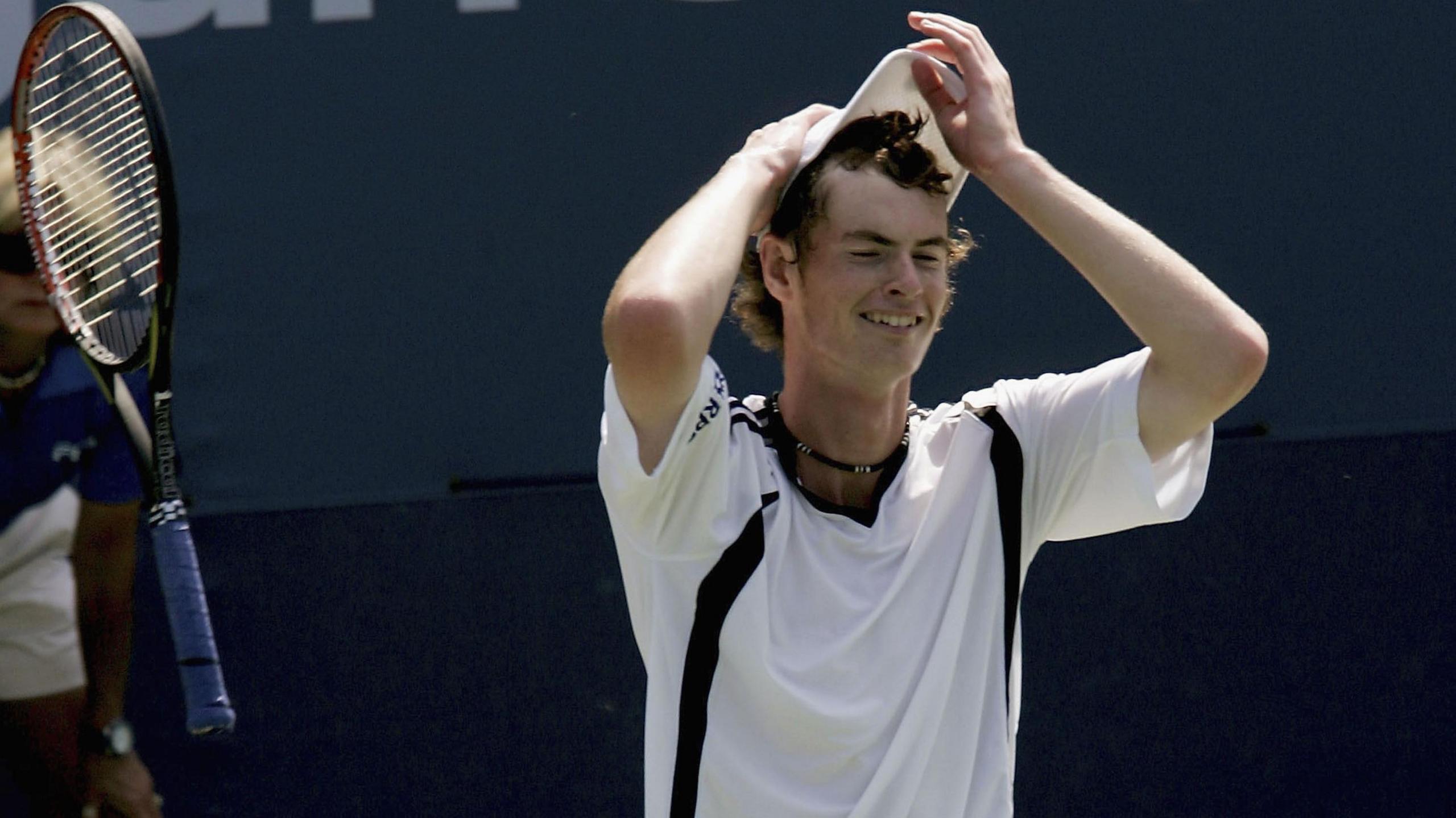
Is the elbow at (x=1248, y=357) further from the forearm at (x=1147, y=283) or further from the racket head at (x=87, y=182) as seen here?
the racket head at (x=87, y=182)

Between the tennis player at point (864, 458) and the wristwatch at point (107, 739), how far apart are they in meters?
1.60

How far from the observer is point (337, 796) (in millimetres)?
3396

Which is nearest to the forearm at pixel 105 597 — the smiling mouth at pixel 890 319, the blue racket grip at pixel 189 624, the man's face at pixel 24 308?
the man's face at pixel 24 308

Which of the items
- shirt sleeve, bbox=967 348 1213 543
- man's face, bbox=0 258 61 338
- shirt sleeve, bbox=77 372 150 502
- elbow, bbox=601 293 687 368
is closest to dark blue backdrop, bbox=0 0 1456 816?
shirt sleeve, bbox=77 372 150 502

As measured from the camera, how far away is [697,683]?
6.41ft

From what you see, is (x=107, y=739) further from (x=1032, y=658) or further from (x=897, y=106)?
(x=897, y=106)

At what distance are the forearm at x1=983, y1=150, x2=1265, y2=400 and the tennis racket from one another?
1.12 meters

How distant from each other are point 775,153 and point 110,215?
1.08 meters

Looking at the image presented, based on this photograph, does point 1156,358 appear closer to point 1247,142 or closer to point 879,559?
point 879,559

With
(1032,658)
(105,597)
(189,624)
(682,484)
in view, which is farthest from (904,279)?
(105,597)

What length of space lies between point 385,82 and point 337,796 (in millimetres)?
1403

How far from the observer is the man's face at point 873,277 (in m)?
2.11

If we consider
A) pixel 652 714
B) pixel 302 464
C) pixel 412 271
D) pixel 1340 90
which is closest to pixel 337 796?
pixel 302 464

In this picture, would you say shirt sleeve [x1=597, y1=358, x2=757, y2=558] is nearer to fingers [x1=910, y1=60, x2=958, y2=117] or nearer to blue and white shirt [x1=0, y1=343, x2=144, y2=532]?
fingers [x1=910, y1=60, x2=958, y2=117]
